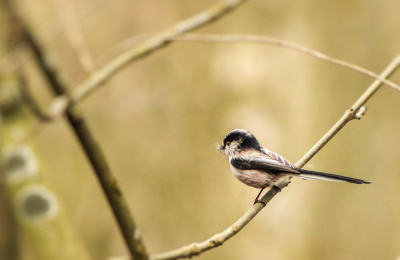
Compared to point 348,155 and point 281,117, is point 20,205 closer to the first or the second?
point 281,117

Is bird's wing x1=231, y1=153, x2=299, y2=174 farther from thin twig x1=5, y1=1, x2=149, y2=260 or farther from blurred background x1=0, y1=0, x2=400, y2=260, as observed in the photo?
thin twig x1=5, y1=1, x2=149, y2=260

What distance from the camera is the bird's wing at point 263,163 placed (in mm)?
842

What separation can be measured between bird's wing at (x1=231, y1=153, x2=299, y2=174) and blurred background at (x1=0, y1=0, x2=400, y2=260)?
0.15 ft

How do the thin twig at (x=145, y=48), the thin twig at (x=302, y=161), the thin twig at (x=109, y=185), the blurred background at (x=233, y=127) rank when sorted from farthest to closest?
the thin twig at (x=145, y=48)
the thin twig at (x=109, y=185)
the blurred background at (x=233, y=127)
the thin twig at (x=302, y=161)

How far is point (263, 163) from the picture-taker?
35.6 inches

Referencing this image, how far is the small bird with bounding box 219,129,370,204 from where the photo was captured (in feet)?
2.70

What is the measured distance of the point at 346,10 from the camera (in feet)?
8.89

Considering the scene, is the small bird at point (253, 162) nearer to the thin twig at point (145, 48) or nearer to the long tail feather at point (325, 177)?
the long tail feather at point (325, 177)

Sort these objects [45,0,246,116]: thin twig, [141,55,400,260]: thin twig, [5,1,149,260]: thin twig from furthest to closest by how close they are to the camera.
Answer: [45,0,246,116]: thin twig, [5,1,149,260]: thin twig, [141,55,400,260]: thin twig

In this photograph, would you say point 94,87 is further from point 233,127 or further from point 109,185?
point 233,127

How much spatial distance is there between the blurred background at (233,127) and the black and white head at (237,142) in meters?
0.02

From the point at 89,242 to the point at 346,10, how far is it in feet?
9.42

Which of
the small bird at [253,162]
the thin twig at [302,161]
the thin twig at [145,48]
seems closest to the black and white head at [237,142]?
the small bird at [253,162]

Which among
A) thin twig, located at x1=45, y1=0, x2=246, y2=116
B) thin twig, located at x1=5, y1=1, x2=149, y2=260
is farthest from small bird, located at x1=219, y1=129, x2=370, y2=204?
thin twig, located at x1=45, y1=0, x2=246, y2=116
